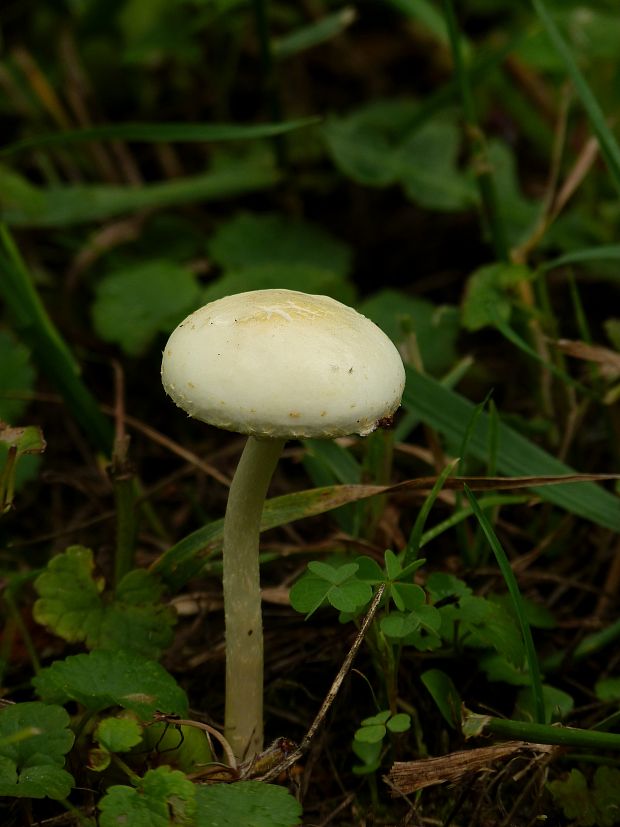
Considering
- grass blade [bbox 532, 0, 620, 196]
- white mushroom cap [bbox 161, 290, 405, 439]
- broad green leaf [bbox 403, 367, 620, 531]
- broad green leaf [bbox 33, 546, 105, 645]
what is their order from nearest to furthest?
white mushroom cap [bbox 161, 290, 405, 439] < broad green leaf [bbox 33, 546, 105, 645] < broad green leaf [bbox 403, 367, 620, 531] < grass blade [bbox 532, 0, 620, 196]

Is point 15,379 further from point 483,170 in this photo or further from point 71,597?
point 483,170

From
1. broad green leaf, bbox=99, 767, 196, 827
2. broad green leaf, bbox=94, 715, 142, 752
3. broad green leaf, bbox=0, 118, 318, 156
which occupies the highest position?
broad green leaf, bbox=0, 118, 318, 156

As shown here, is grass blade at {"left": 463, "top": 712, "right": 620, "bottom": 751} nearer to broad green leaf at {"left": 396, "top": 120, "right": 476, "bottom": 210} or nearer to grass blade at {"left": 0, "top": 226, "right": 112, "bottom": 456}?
grass blade at {"left": 0, "top": 226, "right": 112, "bottom": 456}

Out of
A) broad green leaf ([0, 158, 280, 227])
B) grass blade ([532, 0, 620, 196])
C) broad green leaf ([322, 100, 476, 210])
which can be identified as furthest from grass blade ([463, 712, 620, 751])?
broad green leaf ([0, 158, 280, 227])

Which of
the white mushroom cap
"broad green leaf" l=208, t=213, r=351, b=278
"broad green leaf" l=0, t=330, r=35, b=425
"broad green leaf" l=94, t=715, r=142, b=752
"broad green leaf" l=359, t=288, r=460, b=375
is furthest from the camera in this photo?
"broad green leaf" l=208, t=213, r=351, b=278

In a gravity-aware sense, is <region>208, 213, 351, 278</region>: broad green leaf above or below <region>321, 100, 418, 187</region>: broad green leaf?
below

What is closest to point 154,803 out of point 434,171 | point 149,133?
point 149,133

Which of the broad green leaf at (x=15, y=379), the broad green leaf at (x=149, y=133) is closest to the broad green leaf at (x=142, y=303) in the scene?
the broad green leaf at (x=15, y=379)

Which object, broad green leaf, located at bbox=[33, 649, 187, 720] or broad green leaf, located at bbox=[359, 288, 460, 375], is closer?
broad green leaf, located at bbox=[33, 649, 187, 720]
